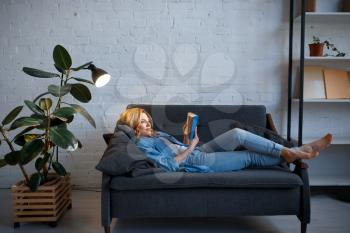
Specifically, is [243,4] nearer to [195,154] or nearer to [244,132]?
[244,132]

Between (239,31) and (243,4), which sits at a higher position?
(243,4)

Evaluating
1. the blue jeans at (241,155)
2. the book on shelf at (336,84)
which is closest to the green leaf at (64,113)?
the blue jeans at (241,155)

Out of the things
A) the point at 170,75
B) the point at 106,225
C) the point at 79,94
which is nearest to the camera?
the point at 106,225

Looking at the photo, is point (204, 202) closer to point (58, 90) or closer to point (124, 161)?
point (124, 161)

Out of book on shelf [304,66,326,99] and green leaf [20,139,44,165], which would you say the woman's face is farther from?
book on shelf [304,66,326,99]

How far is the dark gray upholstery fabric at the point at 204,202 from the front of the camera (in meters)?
2.31

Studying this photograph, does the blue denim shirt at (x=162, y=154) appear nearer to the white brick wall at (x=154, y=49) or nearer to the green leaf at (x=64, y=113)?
the green leaf at (x=64, y=113)

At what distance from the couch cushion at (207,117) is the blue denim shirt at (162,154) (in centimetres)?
29

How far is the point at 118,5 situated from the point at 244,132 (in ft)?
5.45

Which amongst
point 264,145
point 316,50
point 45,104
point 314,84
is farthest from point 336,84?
point 45,104

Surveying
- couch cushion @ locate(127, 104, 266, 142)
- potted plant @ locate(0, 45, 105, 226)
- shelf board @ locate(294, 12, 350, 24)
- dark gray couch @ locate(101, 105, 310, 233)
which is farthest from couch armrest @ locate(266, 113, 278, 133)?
potted plant @ locate(0, 45, 105, 226)

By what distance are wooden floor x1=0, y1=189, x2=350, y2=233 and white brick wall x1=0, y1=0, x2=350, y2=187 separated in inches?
37.4

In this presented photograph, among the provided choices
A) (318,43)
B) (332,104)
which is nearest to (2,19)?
(318,43)

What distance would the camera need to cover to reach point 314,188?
11.2 feet
